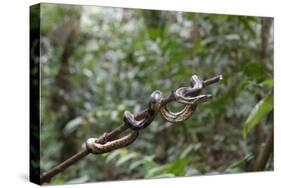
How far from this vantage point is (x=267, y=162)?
2988mm

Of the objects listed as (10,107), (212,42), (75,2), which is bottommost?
(10,107)

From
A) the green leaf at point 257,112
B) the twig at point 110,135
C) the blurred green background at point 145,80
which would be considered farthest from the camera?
the blurred green background at point 145,80

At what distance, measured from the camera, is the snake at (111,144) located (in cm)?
176

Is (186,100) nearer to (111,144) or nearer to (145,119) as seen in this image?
(145,119)

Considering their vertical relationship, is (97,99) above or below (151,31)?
below

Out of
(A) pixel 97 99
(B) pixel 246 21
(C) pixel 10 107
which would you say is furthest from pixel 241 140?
(C) pixel 10 107

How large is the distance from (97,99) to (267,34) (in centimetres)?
128

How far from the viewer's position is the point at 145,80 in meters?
3.88

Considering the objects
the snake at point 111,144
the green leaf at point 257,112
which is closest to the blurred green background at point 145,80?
the green leaf at point 257,112

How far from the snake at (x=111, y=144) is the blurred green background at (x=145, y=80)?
144 centimetres

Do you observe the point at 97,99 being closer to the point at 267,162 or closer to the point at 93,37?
the point at 93,37

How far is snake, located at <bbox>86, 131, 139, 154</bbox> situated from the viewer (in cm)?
176

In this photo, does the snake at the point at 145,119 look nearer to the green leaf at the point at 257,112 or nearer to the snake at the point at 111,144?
the snake at the point at 111,144

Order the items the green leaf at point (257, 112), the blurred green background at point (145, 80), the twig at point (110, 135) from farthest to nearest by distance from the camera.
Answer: the blurred green background at point (145, 80), the green leaf at point (257, 112), the twig at point (110, 135)
